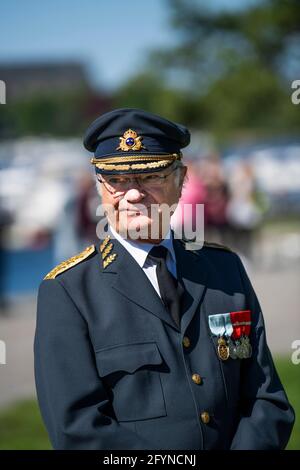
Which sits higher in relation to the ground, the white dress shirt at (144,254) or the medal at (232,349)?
the white dress shirt at (144,254)

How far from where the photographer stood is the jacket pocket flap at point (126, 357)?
8.40ft

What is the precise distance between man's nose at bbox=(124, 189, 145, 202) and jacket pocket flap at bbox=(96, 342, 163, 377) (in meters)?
0.42

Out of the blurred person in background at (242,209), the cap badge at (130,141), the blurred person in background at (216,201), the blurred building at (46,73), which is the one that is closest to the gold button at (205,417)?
the cap badge at (130,141)

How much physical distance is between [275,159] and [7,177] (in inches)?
328

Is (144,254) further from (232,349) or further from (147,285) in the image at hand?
(232,349)

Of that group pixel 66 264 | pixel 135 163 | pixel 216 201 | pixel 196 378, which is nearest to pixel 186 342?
pixel 196 378

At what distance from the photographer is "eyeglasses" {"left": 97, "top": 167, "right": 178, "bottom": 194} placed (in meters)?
2.69

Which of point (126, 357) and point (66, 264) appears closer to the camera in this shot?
point (126, 357)

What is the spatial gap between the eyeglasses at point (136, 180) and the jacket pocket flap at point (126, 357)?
47cm

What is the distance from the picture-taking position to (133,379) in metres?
2.58

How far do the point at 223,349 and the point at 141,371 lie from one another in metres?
0.28

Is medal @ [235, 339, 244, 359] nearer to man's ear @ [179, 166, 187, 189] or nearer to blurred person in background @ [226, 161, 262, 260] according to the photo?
man's ear @ [179, 166, 187, 189]

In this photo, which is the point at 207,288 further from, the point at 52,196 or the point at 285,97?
the point at 285,97

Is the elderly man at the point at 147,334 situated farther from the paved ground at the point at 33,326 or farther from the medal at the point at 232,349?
the paved ground at the point at 33,326
